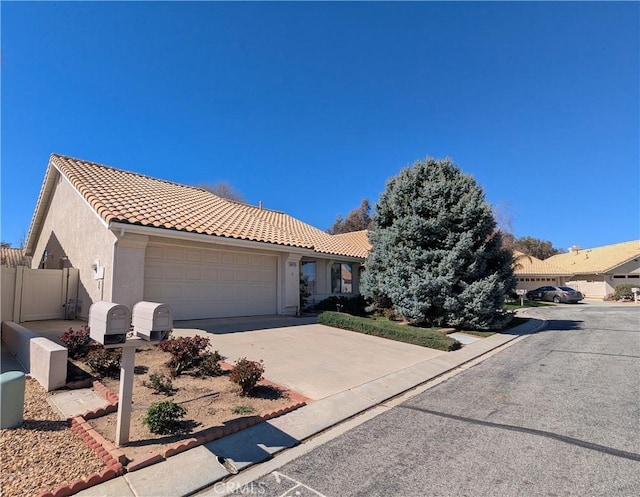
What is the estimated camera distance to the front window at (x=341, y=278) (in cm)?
1869

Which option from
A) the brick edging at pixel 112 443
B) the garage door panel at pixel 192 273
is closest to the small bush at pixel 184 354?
the brick edging at pixel 112 443

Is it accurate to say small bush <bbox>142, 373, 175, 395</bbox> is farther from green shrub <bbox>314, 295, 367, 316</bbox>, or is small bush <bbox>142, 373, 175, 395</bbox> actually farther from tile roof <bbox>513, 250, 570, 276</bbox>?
tile roof <bbox>513, 250, 570, 276</bbox>

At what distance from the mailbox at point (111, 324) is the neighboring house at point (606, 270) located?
4438 cm

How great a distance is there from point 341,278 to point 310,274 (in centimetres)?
255

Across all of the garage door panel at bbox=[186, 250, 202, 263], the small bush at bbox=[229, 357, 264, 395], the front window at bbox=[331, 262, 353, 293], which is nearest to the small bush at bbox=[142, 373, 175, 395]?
the small bush at bbox=[229, 357, 264, 395]

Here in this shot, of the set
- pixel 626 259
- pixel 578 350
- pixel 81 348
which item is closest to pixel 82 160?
pixel 81 348

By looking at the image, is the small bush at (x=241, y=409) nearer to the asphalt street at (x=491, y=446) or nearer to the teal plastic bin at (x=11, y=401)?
the asphalt street at (x=491, y=446)

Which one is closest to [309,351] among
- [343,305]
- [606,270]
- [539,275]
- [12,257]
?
[343,305]

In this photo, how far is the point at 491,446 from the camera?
13.2 ft

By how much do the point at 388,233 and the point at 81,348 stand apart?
10.6 m

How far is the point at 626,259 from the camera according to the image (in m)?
36.1

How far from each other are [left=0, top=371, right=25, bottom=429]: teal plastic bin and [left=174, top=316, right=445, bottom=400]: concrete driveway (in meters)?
3.49

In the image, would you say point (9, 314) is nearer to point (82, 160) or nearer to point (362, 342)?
point (82, 160)

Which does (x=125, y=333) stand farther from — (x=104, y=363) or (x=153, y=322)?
(x=104, y=363)
